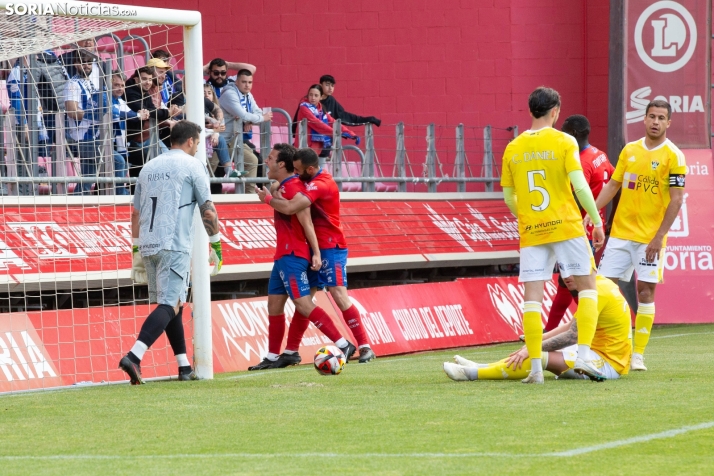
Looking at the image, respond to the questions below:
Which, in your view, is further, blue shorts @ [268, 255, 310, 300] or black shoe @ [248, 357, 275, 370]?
black shoe @ [248, 357, 275, 370]

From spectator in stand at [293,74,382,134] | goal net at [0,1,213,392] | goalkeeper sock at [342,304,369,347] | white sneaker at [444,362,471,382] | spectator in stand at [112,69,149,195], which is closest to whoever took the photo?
white sneaker at [444,362,471,382]

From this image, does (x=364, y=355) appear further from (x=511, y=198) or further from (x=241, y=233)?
(x=511, y=198)

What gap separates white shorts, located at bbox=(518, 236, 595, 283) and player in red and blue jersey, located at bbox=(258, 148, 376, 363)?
3446 mm

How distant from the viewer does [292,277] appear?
1164 centimetres

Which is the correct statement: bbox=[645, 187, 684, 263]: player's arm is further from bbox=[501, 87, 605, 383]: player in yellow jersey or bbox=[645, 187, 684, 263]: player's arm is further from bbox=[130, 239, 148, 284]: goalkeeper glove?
bbox=[130, 239, 148, 284]: goalkeeper glove

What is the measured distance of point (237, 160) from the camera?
1527 cm

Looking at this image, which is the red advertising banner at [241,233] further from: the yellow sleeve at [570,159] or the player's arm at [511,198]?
the yellow sleeve at [570,159]

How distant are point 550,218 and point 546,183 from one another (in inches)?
9.6

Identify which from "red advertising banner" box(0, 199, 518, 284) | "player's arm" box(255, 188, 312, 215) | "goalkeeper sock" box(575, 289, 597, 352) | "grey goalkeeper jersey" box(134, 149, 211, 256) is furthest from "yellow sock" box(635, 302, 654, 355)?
"red advertising banner" box(0, 199, 518, 284)

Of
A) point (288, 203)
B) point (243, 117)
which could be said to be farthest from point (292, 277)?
point (243, 117)

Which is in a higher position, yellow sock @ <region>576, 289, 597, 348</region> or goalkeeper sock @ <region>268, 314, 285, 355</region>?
yellow sock @ <region>576, 289, 597, 348</region>

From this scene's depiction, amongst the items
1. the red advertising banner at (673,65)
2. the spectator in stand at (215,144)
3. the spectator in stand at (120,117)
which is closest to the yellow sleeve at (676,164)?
the spectator in stand at (120,117)

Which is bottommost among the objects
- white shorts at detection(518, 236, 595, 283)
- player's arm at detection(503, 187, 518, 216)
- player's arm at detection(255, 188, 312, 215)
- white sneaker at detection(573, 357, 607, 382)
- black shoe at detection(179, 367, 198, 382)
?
→ black shoe at detection(179, 367, 198, 382)

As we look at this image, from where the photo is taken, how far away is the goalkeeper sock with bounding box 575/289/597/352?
849 centimetres
